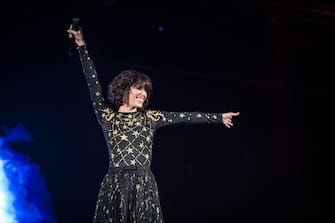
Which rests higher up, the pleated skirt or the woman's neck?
the woman's neck

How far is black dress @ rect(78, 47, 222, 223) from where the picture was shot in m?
2.60

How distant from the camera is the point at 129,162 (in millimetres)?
2684

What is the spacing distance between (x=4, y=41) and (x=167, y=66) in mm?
1580

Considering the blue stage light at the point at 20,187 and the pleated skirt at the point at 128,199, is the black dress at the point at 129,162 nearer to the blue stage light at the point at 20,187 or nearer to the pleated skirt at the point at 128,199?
the pleated skirt at the point at 128,199

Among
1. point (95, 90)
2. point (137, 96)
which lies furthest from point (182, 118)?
point (95, 90)

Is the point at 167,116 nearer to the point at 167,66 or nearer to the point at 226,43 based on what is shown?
the point at 167,66

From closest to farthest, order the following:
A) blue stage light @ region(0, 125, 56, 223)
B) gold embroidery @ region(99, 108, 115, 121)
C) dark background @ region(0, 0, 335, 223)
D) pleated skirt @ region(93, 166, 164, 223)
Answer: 1. pleated skirt @ region(93, 166, 164, 223)
2. gold embroidery @ region(99, 108, 115, 121)
3. blue stage light @ region(0, 125, 56, 223)
4. dark background @ region(0, 0, 335, 223)

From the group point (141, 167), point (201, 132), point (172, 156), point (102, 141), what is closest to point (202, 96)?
point (201, 132)

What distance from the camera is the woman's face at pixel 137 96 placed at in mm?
2873

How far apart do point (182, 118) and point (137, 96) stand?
→ 30cm

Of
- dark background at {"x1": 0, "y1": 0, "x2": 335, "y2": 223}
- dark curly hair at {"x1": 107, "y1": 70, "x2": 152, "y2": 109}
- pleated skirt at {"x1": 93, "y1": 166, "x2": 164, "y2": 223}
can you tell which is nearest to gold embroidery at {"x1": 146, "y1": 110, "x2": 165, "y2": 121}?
dark curly hair at {"x1": 107, "y1": 70, "x2": 152, "y2": 109}

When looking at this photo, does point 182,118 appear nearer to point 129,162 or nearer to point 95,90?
point 129,162

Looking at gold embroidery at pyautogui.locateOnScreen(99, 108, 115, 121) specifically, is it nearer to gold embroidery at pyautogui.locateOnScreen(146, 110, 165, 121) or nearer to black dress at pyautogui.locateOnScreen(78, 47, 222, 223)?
black dress at pyautogui.locateOnScreen(78, 47, 222, 223)

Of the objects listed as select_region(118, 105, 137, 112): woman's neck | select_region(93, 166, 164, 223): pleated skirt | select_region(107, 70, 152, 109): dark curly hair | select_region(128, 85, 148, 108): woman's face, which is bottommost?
select_region(93, 166, 164, 223): pleated skirt
